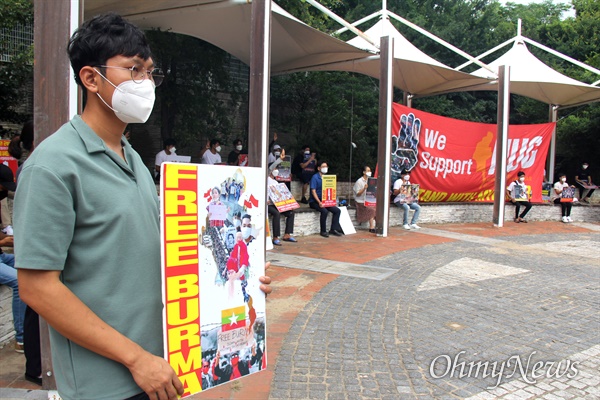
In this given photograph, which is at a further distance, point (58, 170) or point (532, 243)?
point (532, 243)

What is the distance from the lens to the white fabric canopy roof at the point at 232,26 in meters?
7.61

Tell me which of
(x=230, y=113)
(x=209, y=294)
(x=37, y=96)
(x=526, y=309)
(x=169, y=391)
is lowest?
(x=526, y=309)

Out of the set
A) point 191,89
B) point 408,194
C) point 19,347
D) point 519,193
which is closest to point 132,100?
point 19,347

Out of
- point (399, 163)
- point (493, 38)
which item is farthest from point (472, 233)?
point (493, 38)

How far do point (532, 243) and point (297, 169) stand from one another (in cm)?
637

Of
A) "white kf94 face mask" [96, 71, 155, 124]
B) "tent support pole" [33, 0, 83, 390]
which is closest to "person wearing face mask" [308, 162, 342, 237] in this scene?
"tent support pole" [33, 0, 83, 390]

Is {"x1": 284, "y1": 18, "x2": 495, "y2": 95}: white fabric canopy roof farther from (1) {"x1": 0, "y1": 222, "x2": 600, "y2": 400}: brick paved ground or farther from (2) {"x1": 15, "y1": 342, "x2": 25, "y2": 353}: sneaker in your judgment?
(2) {"x1": 15, "y1": 342, "x2": 25, "y2": 353}: sneaker

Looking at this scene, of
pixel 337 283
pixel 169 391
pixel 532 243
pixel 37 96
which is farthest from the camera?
pixel 532 243

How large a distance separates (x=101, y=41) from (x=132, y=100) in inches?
7.7

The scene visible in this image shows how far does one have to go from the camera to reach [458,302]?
5.86 metres

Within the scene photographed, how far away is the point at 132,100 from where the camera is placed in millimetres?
1536

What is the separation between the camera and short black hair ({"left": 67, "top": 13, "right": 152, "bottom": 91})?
1442 millimetres

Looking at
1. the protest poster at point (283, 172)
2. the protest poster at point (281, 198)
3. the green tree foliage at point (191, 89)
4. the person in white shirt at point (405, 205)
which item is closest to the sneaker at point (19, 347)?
the protest poster at point (281, 198)

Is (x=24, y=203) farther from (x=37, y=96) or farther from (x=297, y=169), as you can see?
(x=297, y=169)
